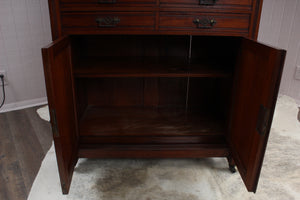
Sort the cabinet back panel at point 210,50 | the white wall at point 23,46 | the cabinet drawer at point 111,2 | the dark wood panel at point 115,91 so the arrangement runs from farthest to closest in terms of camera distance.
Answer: the white wall at point 23,46 < the dark wood panel at point 115,91 < the cabinet back panel at point 210,50 < the cabinet drawer at point 111,2

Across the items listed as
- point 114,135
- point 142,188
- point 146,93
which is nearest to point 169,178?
point 142,188

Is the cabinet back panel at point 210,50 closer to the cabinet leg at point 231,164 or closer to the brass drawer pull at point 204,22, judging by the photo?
the brass drawer pull at point 204,22

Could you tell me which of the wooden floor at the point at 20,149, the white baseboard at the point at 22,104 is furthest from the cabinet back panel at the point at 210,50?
the white baseboard at the point at 22,104

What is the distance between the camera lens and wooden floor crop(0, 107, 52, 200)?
1.22 meters

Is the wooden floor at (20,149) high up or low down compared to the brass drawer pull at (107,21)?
down

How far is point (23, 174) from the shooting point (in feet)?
4.29

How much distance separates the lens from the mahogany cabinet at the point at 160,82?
3.16 ft

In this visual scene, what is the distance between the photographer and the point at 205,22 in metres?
1.14

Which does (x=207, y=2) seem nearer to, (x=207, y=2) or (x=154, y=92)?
(x=207, y=2)

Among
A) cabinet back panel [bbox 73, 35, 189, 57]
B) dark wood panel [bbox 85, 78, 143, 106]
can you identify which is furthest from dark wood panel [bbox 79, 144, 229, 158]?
cabinet back panel [bbox 73, 35, 189, 57]

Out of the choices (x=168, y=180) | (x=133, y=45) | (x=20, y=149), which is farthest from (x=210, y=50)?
(x=20, y=149)

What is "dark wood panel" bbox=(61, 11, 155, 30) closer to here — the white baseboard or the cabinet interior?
the cabinet interior

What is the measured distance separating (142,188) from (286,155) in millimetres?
853

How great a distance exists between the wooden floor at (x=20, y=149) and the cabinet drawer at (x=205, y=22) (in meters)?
0.98
